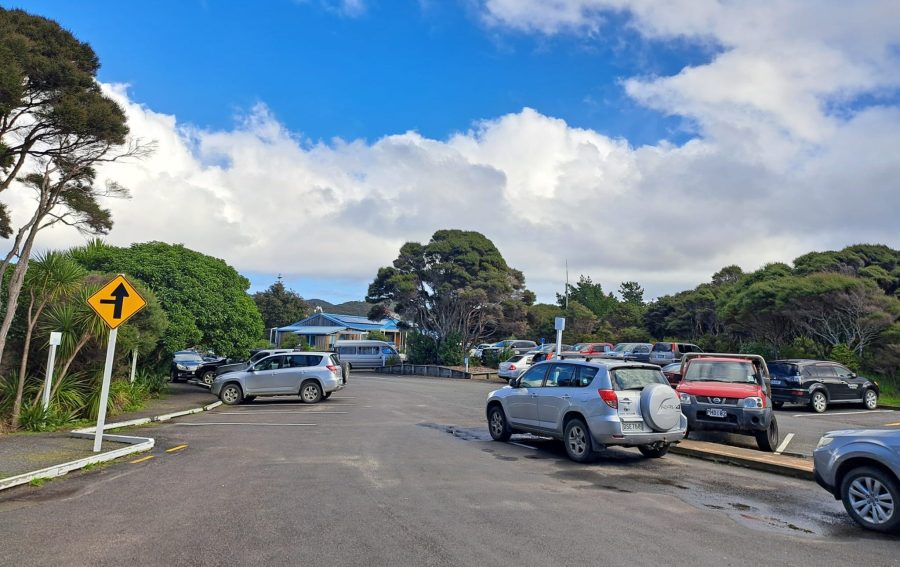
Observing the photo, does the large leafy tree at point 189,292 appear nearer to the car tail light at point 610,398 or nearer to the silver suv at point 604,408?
the silver suv at point 604,408

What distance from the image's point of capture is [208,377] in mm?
27938

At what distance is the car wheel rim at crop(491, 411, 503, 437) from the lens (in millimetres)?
12430

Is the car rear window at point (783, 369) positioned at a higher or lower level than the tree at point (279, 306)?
lower

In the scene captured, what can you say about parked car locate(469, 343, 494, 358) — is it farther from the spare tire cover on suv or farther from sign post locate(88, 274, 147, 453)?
sign post locate(88, 274, 147, 453)

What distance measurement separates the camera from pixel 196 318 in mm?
21312

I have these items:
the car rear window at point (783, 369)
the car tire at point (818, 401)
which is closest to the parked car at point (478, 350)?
the car rear window at point (783, 369)

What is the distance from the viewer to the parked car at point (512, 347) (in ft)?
134

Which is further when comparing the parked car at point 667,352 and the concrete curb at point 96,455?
the parked car at point 667,352

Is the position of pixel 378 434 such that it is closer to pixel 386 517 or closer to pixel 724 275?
pixel 386 517

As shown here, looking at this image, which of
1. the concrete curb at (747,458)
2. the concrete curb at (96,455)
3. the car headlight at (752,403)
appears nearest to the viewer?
the concrete curb at (96,455)

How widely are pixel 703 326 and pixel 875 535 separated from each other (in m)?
48.4

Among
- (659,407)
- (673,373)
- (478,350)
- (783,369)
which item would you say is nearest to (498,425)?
(659,407)

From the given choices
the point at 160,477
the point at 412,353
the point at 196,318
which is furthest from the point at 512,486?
the point at 412,353

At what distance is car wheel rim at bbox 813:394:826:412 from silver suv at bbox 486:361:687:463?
11.4 m
